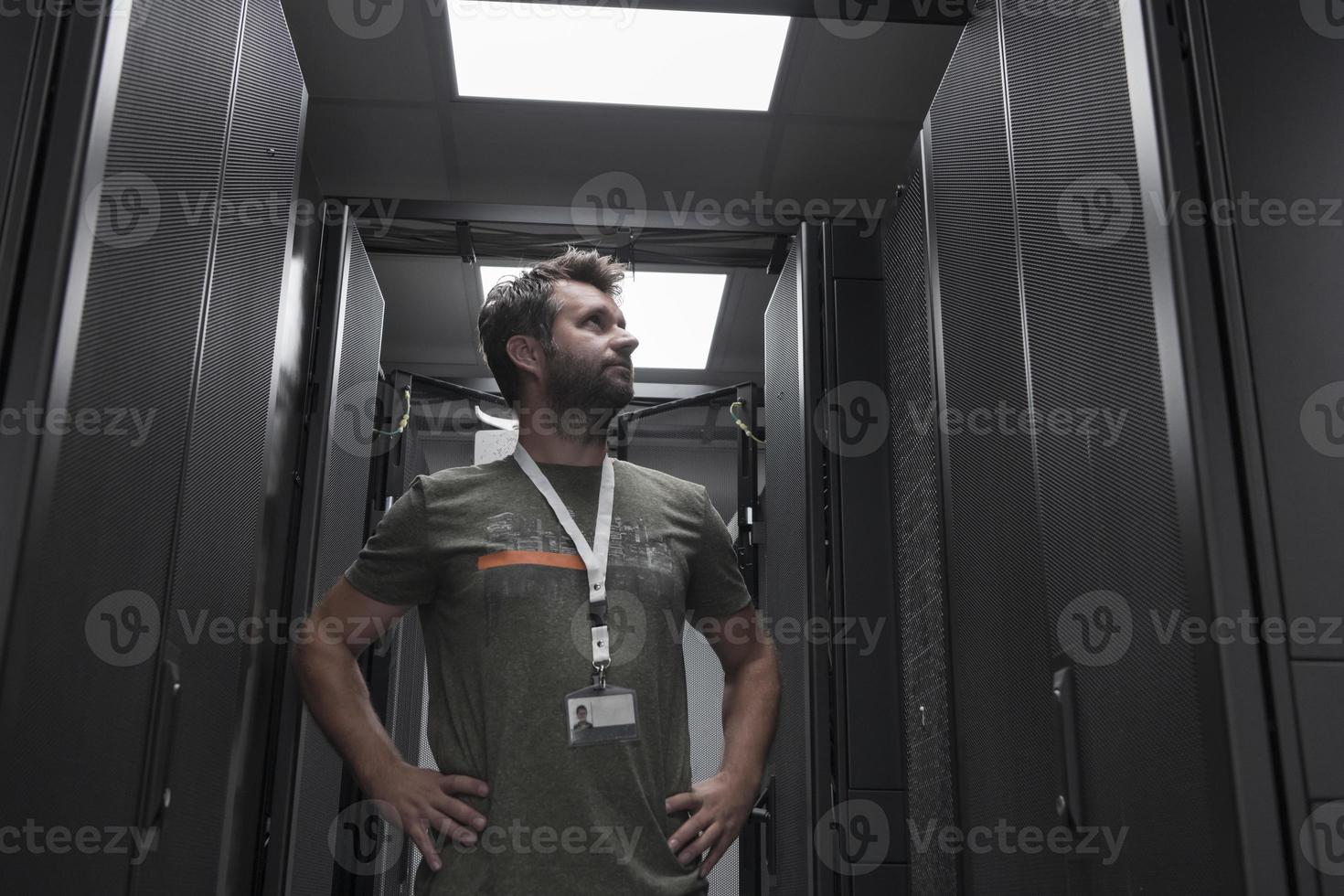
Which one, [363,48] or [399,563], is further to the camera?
[363,48]

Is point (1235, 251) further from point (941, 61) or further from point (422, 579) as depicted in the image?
point (941, 61)

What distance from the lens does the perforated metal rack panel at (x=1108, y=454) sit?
41.3 inches

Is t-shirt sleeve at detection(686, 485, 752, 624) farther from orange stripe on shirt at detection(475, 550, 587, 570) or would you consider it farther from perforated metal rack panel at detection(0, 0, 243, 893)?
perforated metal rack panel at detection(0, 0, 243, 893)

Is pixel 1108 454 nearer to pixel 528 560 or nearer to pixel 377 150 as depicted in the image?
pixel 528 560

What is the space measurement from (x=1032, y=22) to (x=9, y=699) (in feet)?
4.69

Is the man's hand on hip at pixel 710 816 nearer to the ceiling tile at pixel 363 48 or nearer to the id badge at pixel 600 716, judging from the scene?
the id badge at pixel 600 716

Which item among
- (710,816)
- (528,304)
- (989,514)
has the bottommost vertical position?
(710,816)

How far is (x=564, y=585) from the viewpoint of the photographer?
5.16 feet

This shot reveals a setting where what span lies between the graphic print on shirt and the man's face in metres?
0.22

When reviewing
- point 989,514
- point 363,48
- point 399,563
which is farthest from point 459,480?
point 363,48

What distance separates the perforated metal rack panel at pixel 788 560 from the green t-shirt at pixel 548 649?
0.71 meters

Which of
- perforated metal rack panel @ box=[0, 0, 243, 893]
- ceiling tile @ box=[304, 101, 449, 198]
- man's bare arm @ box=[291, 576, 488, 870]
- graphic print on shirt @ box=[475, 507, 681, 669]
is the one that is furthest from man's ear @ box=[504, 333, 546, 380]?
ceiling tile @ box=[304, 101, 449, 198]

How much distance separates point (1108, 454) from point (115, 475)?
1.05 metres

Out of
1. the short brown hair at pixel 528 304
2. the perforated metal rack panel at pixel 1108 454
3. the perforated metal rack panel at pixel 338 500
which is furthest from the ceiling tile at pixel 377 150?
the perforated metal rack panel at pixel 1108 454
